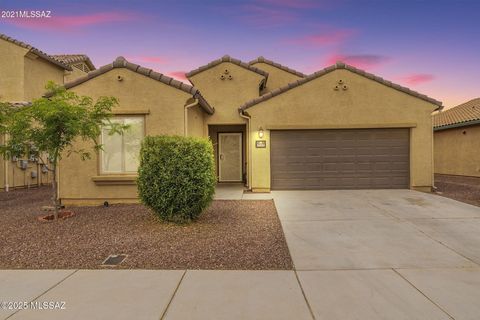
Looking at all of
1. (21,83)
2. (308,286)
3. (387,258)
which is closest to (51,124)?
(308,286)

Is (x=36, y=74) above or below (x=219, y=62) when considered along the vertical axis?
above

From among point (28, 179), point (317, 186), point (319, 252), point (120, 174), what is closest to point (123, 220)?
point (120, 174)

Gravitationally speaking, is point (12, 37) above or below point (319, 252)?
above

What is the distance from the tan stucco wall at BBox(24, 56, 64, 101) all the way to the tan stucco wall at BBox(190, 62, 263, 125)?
975 centimetres

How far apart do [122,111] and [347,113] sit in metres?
8.24

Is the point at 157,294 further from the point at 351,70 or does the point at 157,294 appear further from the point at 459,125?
the point at 459,125

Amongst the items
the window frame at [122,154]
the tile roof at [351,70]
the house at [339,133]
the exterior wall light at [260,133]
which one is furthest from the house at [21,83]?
the exterior wall light at [260,133]

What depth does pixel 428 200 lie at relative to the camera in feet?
31.5

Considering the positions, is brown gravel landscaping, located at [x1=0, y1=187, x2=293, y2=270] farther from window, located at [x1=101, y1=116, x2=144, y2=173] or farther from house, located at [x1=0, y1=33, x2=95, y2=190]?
house, located at [x1=0, y1=33, x2=95, y2=190]

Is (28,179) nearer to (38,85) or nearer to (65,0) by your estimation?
(38,85)

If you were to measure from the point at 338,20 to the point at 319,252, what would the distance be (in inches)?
413

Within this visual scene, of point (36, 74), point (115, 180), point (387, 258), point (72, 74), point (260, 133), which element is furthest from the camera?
point (72, 74)

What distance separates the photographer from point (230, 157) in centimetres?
1516

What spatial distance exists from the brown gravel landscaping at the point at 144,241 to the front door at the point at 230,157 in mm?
6532
